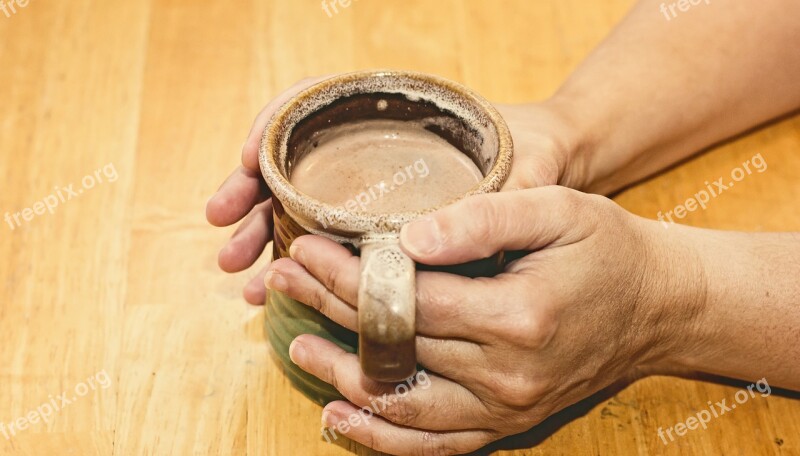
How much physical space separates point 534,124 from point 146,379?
1.91 ft

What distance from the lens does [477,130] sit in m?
0.87

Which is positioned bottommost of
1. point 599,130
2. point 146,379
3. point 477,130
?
point 146,379

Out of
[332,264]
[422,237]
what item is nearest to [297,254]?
[332,264]

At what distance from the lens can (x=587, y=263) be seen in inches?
31.7

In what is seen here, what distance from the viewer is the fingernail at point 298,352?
2.82 feet

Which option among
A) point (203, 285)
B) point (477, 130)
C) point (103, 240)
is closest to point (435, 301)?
point (477, 130)

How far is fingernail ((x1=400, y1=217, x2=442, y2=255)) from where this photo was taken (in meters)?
0.70

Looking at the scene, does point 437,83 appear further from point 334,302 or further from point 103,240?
point 103,240
